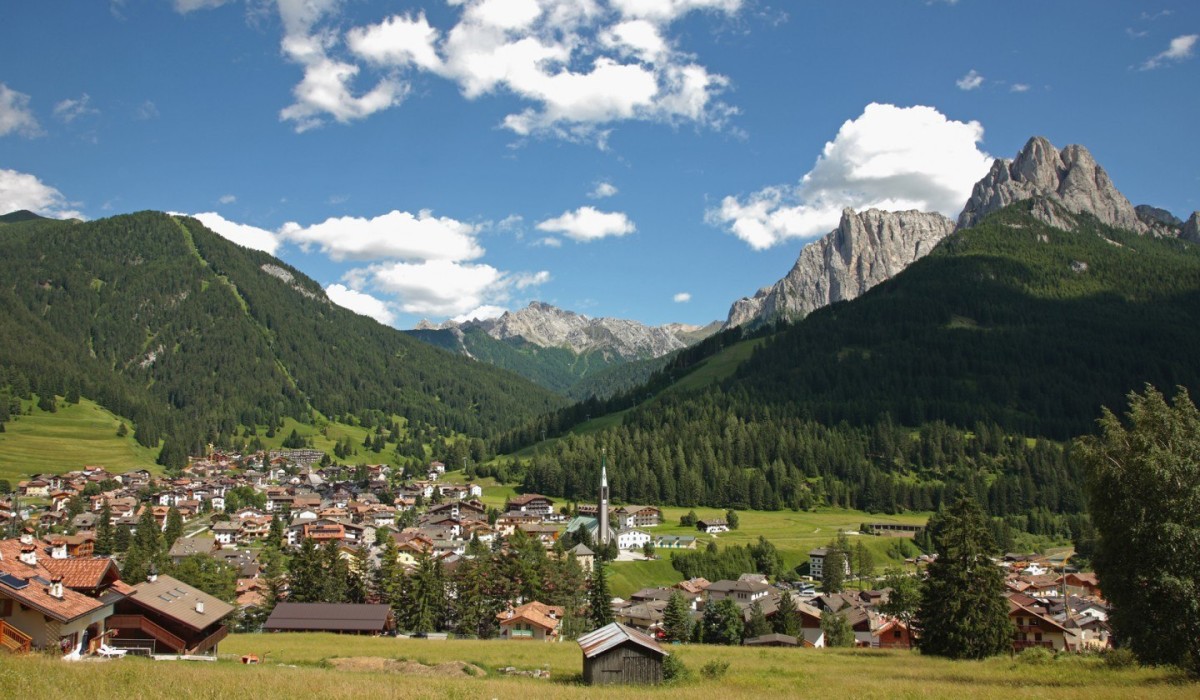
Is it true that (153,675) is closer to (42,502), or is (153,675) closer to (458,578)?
(458,578)

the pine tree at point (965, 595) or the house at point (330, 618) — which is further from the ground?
the pine tree at point (965, 595)

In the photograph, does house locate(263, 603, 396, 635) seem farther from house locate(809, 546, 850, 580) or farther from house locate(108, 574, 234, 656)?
house locate(809, 546, 850, 580)

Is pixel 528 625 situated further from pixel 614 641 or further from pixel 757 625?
pixel 614 641

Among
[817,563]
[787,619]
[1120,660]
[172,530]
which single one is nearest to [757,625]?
[787,619]

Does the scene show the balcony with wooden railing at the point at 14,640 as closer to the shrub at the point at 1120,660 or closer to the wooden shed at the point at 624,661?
the wooden shed at the point at 624,661

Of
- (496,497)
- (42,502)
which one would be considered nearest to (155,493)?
(42,502)

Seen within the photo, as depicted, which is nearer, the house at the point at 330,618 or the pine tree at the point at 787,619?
the house at the point at 330,618

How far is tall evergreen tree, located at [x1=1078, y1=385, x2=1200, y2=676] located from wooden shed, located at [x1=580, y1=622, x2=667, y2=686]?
665 inches

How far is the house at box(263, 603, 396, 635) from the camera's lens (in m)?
62.3

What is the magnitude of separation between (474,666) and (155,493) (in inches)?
6336

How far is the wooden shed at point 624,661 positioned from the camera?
3114 centimetres

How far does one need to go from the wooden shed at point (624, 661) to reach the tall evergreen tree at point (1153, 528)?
16893mm

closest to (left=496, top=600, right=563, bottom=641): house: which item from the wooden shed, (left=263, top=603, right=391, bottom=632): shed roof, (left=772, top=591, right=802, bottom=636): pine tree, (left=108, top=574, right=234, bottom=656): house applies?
(left=263, top=603, right=391, bottom=632): shed roof

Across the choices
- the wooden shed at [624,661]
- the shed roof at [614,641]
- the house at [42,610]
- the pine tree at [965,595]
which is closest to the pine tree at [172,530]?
the house at [42,610]
